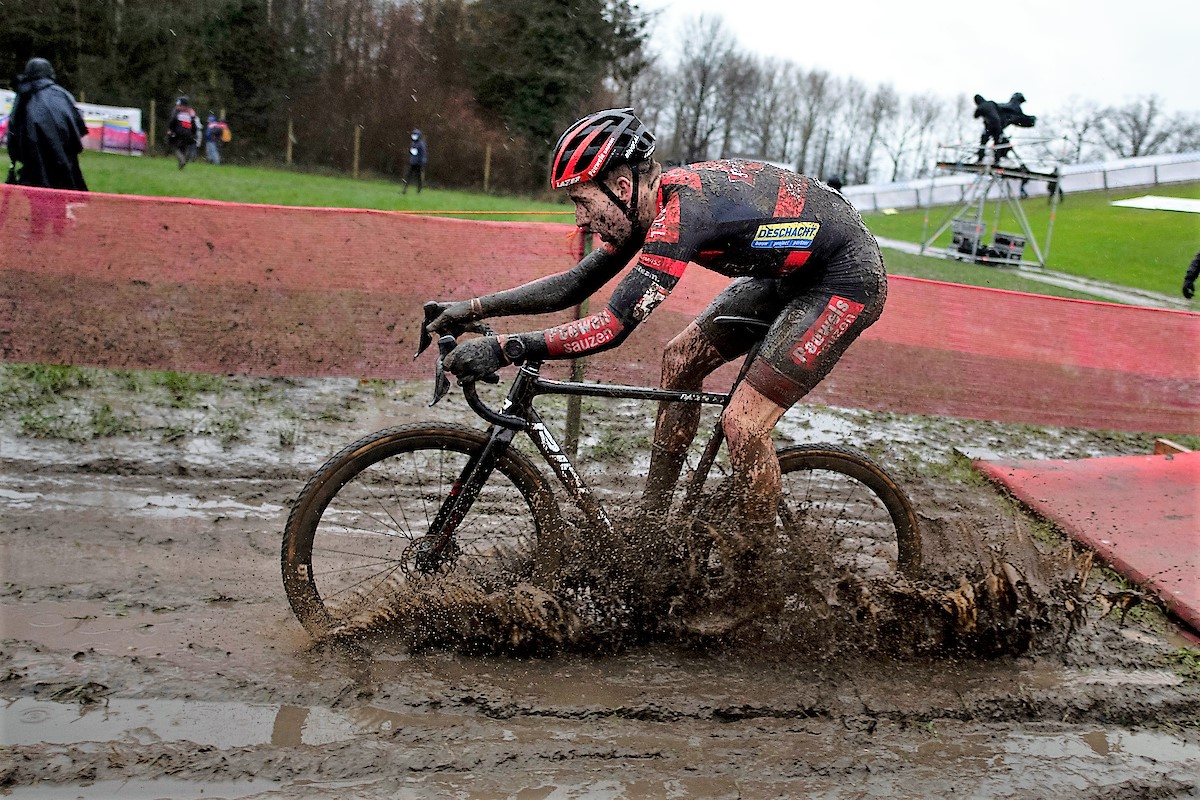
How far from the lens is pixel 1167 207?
240 inches

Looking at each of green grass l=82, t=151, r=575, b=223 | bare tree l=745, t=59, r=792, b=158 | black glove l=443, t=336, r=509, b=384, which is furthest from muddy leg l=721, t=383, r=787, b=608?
bare tree l=745, t=59, r=792, b=158

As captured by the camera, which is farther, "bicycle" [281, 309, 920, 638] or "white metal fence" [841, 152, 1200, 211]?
"white metal fence" [841, 152, 1200, 211]

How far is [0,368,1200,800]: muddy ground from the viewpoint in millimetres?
2898

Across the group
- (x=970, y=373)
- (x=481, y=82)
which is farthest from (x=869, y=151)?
(x=970, y=373)

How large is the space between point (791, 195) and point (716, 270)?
1.25ft

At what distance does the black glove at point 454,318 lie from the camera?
366 cm

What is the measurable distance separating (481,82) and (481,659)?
38.1m

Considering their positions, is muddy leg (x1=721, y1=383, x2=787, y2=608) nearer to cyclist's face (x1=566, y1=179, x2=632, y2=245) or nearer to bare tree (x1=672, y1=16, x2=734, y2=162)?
cyclist's face (x1=566, y1=179, x2=632, y2=245)

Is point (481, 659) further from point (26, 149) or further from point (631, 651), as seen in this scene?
point (26, 149)

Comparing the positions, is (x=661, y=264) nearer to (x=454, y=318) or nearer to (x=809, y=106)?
(x=454, y=318)

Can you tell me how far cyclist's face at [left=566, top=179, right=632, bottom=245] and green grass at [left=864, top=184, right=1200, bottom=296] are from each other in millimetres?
14319

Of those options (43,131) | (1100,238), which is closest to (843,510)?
(43,131)

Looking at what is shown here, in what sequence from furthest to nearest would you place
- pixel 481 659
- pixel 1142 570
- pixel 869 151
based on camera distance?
pixel 869 151, pixel 1142 570, pixel 481 659

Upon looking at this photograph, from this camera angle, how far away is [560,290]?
3.81m
